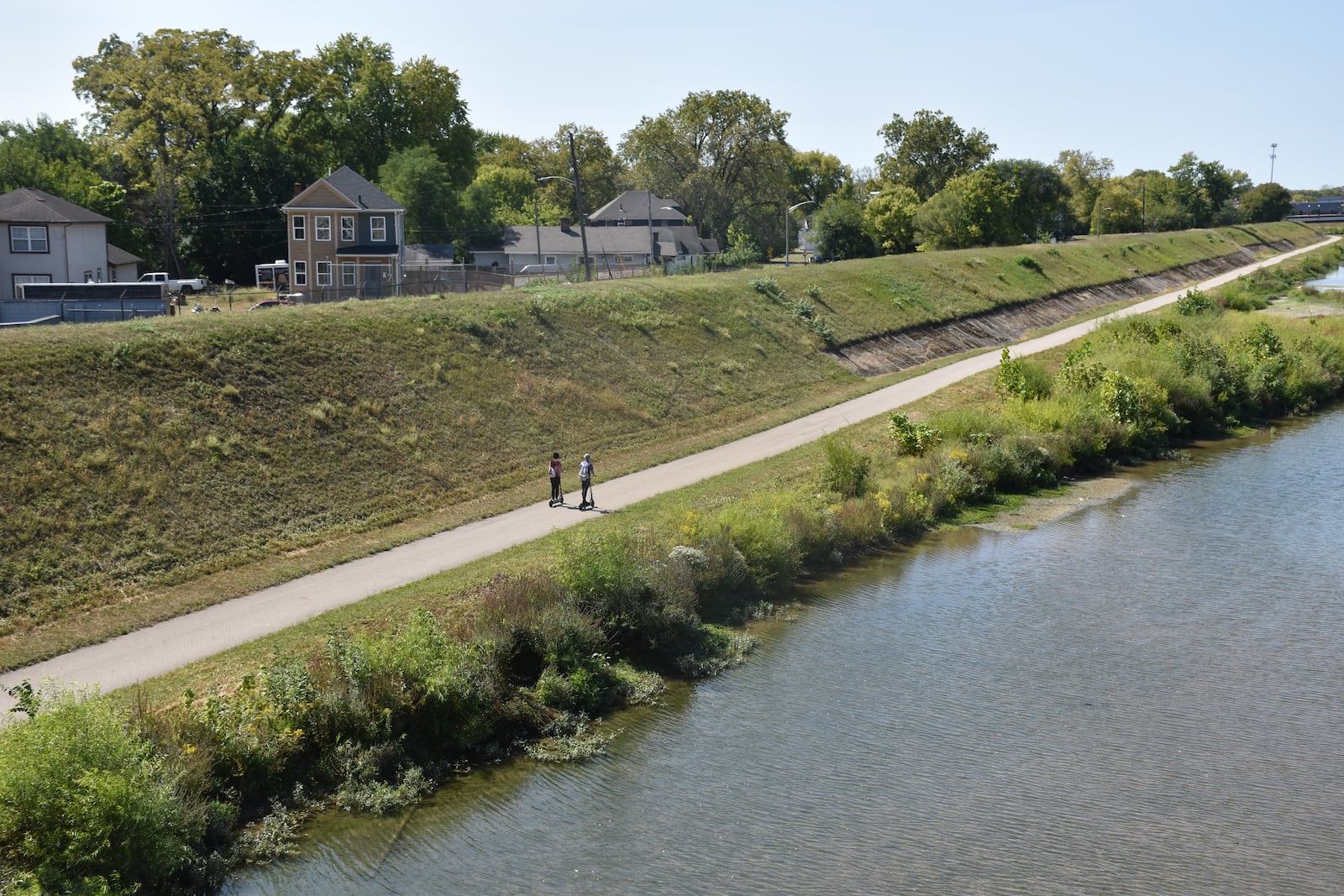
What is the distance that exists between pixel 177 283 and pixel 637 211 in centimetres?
5382

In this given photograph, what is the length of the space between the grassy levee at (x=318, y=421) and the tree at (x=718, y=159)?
5453 centimetres

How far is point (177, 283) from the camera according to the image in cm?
6238

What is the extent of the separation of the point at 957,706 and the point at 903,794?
10.8 feet

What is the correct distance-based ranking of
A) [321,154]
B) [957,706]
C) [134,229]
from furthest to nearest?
[321,154]
[134,229]
[957,706]

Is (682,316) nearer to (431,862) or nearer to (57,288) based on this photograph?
(57,288)

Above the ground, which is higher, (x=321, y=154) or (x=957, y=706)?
(x=321, y=154)

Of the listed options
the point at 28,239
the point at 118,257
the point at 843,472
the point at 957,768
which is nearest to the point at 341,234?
the point at 118,257

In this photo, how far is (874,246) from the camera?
9825 cm

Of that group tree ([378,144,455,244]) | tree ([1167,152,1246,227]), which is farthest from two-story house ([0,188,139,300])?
tree ([1167,152,1246,227])

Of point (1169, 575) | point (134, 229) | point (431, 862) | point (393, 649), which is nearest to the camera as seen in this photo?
point (431, 862)

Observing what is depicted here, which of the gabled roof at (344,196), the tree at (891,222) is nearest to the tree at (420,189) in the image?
the gabled roof at (344,196)

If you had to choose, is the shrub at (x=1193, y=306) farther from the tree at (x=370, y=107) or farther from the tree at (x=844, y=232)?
the tree at (x=370, y=107)

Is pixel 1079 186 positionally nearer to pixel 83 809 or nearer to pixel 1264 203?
pixel 1264 203

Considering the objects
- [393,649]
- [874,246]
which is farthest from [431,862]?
[874,246]
